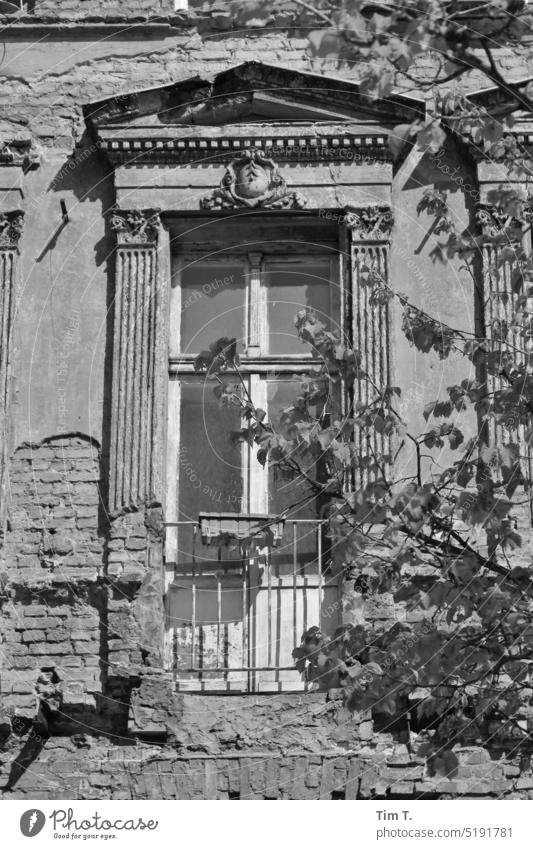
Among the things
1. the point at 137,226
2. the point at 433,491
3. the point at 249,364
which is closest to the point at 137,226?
the point at 137,226

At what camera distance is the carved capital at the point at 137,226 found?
13.8 metres

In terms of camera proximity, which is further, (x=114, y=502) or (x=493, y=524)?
(x=114, y=502)

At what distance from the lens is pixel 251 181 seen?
1384 cm

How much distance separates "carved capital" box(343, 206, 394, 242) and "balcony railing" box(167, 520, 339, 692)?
82.3 inches

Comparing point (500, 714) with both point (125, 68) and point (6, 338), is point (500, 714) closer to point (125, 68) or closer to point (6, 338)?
point (6, 338)

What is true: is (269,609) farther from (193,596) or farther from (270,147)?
(270,147)

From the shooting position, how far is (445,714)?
11750mm

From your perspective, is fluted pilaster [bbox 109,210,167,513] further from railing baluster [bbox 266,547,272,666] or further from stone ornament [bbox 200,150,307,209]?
railing baluster [bbox 266,547,272,666]

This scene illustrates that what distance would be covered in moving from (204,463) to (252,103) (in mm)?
2609

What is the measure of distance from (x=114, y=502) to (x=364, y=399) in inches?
71.0

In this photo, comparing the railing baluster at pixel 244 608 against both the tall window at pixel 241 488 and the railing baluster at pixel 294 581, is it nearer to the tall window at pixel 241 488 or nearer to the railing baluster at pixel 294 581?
the tall window at pixel 241 488

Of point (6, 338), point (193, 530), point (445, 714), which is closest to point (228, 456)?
point (193, 530)

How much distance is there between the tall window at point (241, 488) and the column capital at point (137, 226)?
0.35 metres

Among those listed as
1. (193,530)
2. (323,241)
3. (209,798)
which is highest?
(323,241)
